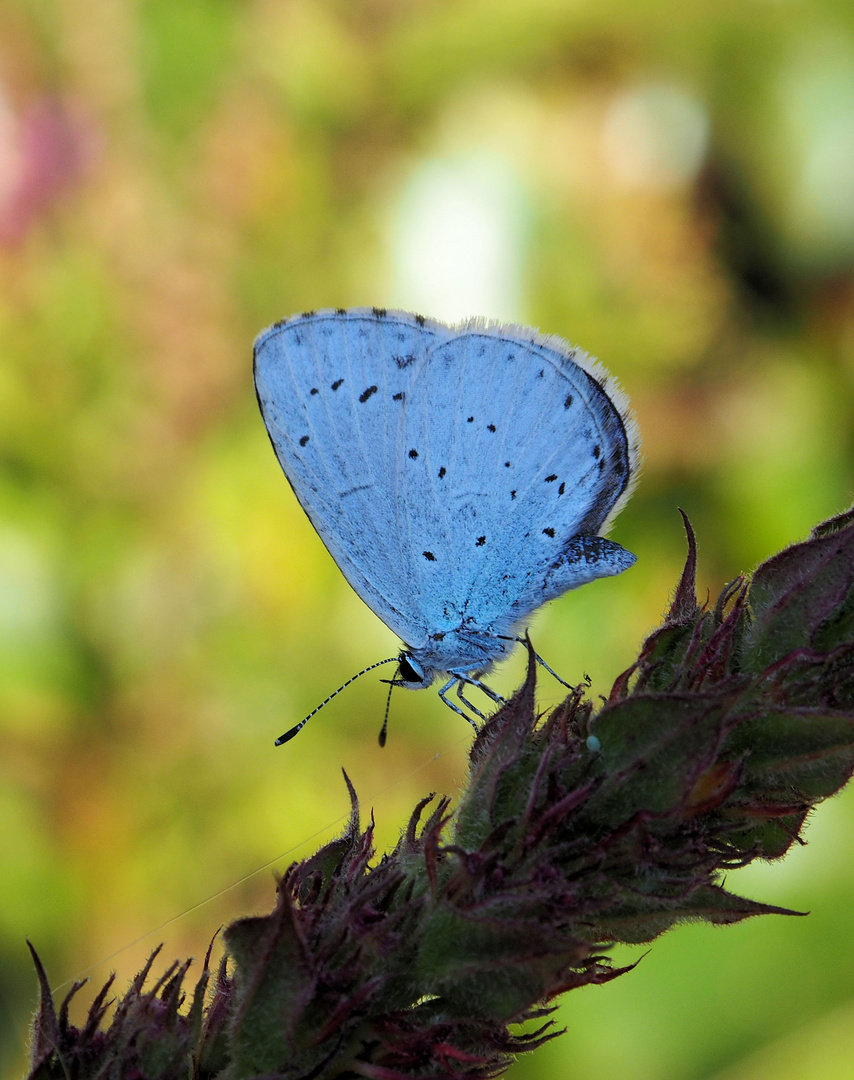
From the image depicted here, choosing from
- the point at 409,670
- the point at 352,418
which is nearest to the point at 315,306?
the point at 352,418

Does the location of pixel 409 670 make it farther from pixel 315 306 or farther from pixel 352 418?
pixel 315 306

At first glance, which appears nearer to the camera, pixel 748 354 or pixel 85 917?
pixel 85 917

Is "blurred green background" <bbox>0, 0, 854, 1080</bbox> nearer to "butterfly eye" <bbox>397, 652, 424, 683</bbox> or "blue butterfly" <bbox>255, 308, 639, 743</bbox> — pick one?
"butterfly eye" <bbox>397, 652, 424, 683</bbox>

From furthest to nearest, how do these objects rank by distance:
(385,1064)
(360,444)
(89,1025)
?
(360,444), (89,1025), (385,1064)

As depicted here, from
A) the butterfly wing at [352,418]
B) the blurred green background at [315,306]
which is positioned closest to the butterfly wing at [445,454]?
the butterfly wing at [352,418]

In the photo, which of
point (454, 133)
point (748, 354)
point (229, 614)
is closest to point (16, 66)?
point (454, 133)

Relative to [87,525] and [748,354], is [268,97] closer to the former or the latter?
[87,525]
